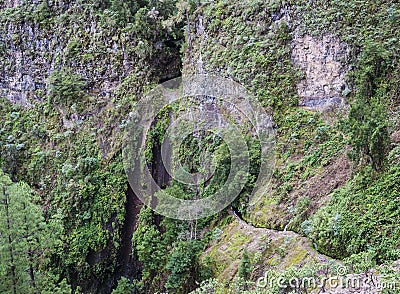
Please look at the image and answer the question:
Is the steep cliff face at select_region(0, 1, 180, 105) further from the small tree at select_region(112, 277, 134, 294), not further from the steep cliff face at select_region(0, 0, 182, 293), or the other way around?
the small tree at select_region(112, 277, 134, 294)

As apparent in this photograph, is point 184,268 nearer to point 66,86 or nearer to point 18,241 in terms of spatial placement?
point 18,241

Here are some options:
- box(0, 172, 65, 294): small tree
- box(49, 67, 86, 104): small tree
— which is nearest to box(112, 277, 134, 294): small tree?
box(0, 172, 65, 294): small tree

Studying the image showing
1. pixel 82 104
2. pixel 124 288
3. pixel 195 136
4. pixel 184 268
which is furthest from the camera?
pixel 82 104

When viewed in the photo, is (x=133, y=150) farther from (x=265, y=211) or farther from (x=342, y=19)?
(x=342, y=19)

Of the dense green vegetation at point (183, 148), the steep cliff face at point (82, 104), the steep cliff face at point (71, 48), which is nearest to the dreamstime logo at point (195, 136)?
the dense green vegetation at point (183, 148)

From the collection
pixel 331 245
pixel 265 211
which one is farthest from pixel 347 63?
pixel 331 245
